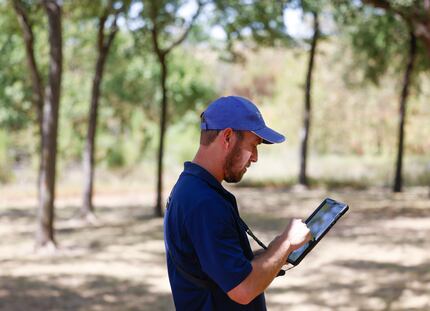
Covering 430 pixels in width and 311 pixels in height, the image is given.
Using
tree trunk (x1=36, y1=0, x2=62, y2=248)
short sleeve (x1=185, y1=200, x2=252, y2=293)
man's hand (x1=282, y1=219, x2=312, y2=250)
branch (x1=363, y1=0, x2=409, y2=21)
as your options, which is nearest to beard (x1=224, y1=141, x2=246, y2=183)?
short sleeve (x1=185, y1=200, x2=252, y2=293)

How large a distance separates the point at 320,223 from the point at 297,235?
34 centimetres

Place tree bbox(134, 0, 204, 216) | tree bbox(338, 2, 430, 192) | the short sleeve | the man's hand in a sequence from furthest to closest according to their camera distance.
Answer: tree bbox(338, 2, 430, 192), tree bbox(134, 0, 204, 216), the man's hand, the short sleeve

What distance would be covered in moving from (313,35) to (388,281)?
55.8 feet

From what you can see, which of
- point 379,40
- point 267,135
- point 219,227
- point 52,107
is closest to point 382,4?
point 52,107

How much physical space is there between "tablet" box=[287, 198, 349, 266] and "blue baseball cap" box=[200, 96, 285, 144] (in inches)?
17.2

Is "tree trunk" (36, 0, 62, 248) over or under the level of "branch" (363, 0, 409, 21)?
under

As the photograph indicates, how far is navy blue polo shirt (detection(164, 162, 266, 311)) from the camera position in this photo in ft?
8.09

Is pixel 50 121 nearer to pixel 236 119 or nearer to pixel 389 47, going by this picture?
pixel 236 119

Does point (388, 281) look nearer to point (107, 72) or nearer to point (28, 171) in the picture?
point (28, 171)

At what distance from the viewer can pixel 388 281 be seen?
9203 mm

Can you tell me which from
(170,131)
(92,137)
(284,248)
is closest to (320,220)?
(284,248)

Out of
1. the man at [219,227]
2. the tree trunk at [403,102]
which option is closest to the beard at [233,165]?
the man at [219,227]

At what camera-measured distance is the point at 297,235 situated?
8.64 feet

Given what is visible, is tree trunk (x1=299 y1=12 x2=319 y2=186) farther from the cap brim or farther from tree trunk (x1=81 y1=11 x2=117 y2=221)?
the cap brim
